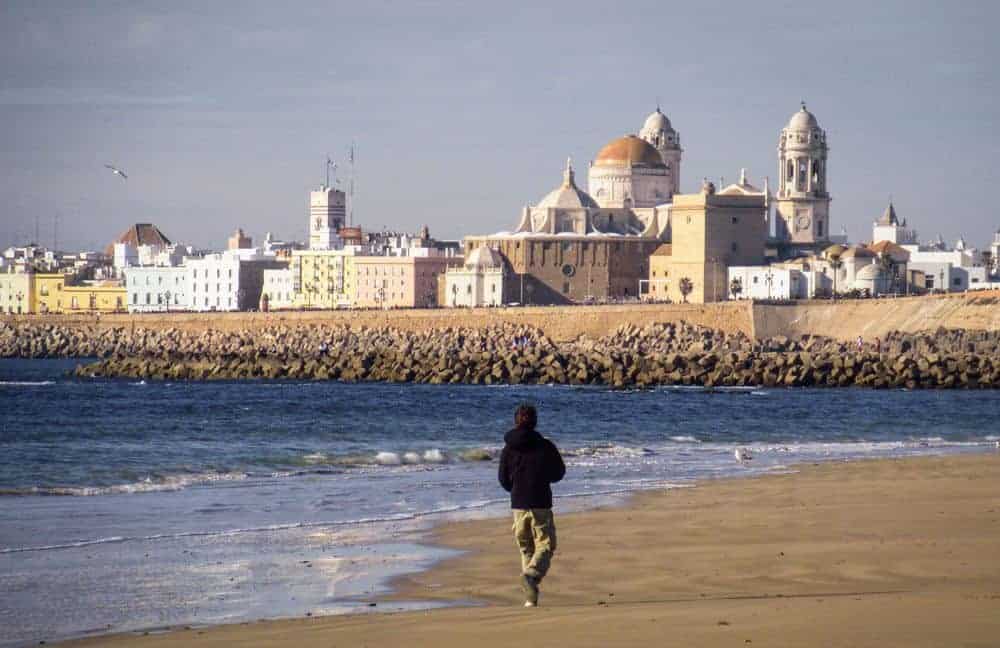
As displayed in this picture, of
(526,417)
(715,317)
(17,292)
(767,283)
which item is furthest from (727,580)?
(17,292)

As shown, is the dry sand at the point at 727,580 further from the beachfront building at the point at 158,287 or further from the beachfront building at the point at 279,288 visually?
the beachfront building at the point at 158,287

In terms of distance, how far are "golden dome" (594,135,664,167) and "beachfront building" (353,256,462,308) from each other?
38.9 ft

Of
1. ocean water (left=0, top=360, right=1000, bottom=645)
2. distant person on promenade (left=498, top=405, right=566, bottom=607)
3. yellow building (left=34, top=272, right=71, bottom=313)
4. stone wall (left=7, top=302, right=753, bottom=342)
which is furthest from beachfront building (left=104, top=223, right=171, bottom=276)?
distant person on promenade (left=498, top=405, right=566, bottom=607)

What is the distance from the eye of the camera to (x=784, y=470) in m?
26.4

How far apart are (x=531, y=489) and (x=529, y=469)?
0.14m

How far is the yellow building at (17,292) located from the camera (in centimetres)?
14512

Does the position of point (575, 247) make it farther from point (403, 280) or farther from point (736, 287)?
point (403, 280)

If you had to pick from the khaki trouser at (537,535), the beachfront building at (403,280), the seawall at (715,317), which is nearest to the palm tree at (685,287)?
the seawall at (715,317)

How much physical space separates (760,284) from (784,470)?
79129mm

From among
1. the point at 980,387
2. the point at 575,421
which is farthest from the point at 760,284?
the point at 575,421

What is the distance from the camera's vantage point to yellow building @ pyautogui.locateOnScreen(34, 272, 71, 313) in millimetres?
144125

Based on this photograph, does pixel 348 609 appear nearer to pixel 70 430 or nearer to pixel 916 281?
pixel 70 430

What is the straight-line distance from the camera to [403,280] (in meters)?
126

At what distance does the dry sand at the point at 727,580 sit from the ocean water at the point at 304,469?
0.79 meters
